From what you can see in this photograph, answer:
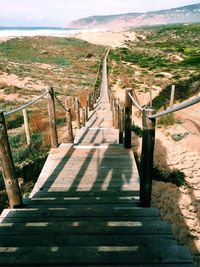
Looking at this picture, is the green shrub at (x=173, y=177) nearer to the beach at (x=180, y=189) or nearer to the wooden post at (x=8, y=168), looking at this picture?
the beach at (x=180, y=189)

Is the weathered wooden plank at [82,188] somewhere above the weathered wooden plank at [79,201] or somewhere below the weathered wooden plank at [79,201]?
below

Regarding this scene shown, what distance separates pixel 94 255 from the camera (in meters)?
1.93

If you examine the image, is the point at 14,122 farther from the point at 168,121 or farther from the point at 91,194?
the point at 91,194

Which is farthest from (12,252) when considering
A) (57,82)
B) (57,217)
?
(57,82)

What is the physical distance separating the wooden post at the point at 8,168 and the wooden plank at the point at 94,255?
106 cm

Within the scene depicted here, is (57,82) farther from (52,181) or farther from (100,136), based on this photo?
(52,181)

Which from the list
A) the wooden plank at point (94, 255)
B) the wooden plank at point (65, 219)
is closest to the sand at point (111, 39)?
the wooden plank at point (65, 219)

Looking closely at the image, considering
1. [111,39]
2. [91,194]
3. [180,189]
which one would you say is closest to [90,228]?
[91,194]

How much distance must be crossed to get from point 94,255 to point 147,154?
1.29 meters

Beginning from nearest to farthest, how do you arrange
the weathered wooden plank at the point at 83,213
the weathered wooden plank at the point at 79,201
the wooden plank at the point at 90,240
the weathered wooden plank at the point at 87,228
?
the wooden plank at the point at 90,240, the weathered wooden plank at the point at 87,228, the weathered wooden plank at the point at 83,213, the weathered wooden plank at the point at 79,201

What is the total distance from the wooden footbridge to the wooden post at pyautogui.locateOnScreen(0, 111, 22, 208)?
23 cm

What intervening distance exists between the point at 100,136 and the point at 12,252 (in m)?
6.05

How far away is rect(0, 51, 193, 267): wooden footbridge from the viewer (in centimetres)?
190

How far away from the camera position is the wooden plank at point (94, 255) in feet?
6.16
